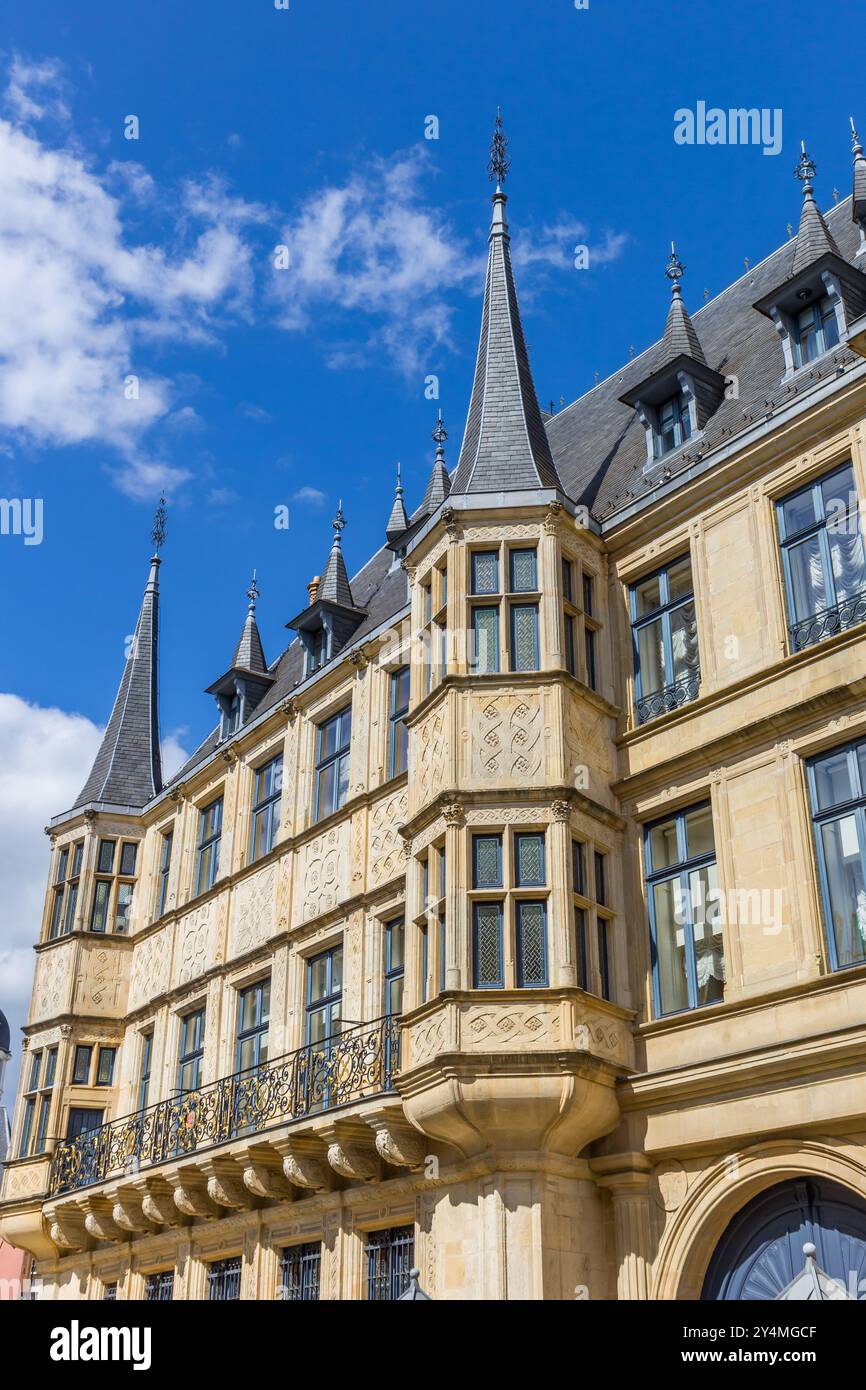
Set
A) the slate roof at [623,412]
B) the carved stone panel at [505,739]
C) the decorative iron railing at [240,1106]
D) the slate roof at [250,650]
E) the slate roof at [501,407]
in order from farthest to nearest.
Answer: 1. the slate roof at [250,650]
2. the slate roof at [501,407]
3. the slate roof at [623,412]
4. the decorative iron railing at [240,1106]
5. the carved stone panel at [505,739]

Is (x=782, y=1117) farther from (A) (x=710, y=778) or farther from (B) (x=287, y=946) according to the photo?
(B) (x=287, y=946)

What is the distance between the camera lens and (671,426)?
736 inches

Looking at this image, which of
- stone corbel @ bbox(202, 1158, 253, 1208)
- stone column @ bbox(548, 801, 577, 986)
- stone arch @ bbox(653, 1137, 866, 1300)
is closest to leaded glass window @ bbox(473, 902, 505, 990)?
stone column @ bbox(548, 801, 577, 986)

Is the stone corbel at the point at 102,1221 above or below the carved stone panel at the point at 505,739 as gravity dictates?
below

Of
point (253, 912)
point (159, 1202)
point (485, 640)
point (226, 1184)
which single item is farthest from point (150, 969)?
point (485, 640)

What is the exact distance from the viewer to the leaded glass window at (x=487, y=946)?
1481 cm

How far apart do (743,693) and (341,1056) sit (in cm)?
671

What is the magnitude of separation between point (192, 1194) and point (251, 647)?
10218mm

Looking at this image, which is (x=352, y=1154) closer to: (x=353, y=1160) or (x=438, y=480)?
(x=353, y=1160)

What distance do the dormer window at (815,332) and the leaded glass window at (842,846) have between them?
5.35 meters

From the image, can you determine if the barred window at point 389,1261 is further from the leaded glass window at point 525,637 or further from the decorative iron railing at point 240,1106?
the leaded glass window at point 525,637

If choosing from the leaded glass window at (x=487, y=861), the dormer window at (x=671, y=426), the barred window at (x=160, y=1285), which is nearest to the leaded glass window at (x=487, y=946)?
the leaded glass window at (x=487, y=861)
